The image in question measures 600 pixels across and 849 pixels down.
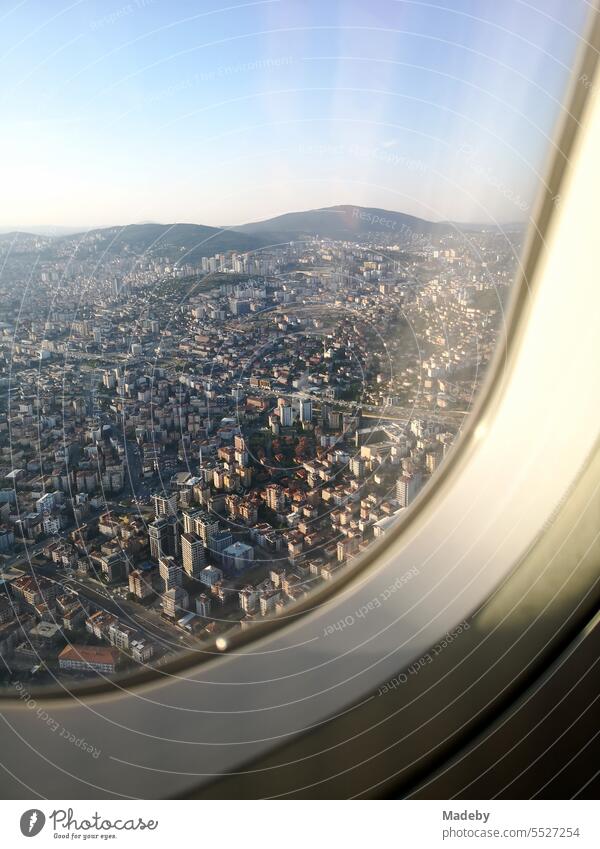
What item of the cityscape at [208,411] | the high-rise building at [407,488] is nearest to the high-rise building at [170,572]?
the cityscape at [208,411]

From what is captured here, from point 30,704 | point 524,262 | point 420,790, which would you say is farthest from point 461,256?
point 30,704

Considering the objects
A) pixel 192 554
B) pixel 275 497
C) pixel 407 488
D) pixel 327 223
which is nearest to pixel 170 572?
pixel 192 554

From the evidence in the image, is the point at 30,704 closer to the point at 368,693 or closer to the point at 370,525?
the point at 368,693

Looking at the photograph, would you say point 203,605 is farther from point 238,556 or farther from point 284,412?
point 284,412
